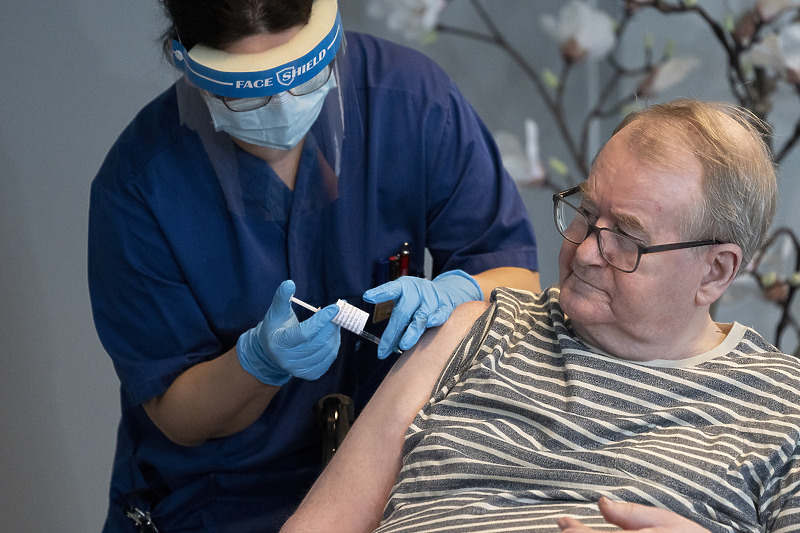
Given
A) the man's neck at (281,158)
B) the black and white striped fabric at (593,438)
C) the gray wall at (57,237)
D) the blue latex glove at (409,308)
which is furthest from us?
the gray wall at (57,237)

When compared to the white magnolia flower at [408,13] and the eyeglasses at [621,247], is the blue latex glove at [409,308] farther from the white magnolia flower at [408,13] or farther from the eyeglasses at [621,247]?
the white magnolia flower at [408,13]

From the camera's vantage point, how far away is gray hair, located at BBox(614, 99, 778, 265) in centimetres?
122

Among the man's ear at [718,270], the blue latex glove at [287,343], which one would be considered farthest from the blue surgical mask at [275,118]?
the man's ear at [718,270]

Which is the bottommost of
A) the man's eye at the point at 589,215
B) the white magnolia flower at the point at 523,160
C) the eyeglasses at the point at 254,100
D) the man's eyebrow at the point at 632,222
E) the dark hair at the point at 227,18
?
the white magnolia flower at the point at 523,160

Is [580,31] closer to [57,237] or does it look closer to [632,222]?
[632,222]

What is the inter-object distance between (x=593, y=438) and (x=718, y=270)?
1.08ft

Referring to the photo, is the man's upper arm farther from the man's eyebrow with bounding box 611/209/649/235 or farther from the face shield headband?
the face shield headband

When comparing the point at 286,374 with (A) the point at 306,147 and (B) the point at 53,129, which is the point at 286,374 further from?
(B) the point at 53,129

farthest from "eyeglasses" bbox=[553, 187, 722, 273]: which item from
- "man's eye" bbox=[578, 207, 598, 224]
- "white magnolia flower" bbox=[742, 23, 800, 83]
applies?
"white magnolia flower" bbox=[742, 23, 800, 83]

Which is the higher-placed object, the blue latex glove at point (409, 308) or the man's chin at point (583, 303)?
the man's chin at point (583, 303)

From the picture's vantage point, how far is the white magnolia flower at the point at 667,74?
8.37 ft

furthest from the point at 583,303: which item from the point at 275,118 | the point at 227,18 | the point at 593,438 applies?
the point at 227,18

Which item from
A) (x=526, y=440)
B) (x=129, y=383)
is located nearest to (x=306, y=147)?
(x=129, y=383)

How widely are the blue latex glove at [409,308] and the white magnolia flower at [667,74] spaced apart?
1.50 meters
